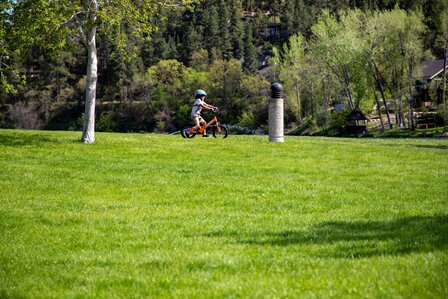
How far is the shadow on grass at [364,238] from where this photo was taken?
8.05 m

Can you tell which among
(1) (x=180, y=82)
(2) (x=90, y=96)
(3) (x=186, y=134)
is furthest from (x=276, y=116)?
(1) (x=180, y=82)

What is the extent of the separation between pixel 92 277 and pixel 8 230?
3.82 m

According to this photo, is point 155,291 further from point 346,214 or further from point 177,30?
point 177,30

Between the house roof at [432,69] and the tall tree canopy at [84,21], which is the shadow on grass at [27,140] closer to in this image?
the tall tree canopy at [84,21]

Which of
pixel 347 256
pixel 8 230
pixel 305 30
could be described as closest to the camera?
pixel 347 256

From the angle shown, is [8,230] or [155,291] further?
[8,230]

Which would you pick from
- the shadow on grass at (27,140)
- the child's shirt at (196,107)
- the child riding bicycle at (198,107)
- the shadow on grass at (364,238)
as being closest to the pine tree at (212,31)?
the child riding bicycle at (198,107)

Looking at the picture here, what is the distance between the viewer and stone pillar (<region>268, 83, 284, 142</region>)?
83.4 ft

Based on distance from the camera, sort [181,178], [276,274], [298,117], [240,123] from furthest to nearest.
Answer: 1. [240,123]
2. [298,117]
3. [181,178]
4. [276,274]

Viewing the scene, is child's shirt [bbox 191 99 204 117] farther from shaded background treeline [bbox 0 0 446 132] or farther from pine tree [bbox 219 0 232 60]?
pine tree [bbox 219 0 232 60]

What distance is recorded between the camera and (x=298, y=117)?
83.2 metres

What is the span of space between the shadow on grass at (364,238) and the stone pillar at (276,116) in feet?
49.6

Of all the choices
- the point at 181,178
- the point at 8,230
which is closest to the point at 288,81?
the point at 181,178

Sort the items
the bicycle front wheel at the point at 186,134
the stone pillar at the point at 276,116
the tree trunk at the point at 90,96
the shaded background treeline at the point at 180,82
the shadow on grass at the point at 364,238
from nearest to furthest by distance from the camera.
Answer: the shadow on grass at the point at 364,238 < the tree trunk at the point at 90,96 < the stone pillar at the point at 276,116 < the bicycle front wheel at the point at 186,134 < the shaded background treeline at the point at 180,82
